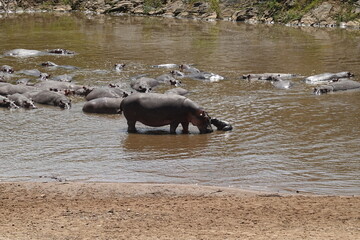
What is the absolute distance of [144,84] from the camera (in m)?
15.9

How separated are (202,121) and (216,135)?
34cm

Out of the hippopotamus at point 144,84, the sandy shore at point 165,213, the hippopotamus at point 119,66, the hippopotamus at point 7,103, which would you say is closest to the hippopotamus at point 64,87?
the hippopotamus at point 144,84

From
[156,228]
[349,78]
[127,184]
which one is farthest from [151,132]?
[349,78]

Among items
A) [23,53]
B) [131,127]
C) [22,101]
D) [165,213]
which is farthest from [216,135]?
[23,53]

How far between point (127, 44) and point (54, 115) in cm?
1397

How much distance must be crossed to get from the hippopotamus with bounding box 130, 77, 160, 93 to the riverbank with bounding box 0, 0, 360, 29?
1998 cm

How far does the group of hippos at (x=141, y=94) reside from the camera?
37.3 ft

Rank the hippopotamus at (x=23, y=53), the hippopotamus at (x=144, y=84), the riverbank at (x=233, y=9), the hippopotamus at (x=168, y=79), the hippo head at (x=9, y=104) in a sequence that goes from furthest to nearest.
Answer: the riverbank at (x=233, y=9) < the hippopotamus at (x=23, y=53) < the hippopotamus at (x=168, y=79) < the hippopotamus at (x=144, y=84) < the hippo head at (x=9, y=104)

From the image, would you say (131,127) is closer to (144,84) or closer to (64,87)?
(144,84)

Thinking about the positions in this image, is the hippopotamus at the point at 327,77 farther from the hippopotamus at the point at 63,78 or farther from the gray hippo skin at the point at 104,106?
the hippopotamus at the point at 63,78

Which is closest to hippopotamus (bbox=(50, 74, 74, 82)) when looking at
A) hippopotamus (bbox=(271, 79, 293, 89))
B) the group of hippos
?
the group of hippos

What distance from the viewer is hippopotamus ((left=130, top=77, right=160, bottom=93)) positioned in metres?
15.6

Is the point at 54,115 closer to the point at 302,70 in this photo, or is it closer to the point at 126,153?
the point at 126,153

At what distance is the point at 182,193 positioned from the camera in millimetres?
7859
